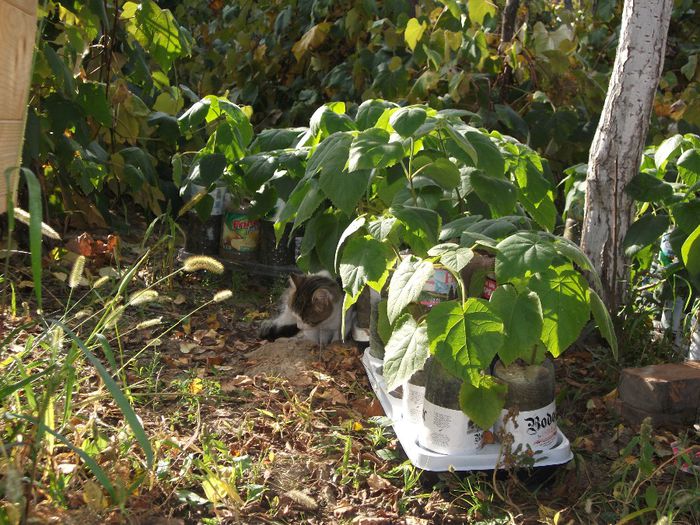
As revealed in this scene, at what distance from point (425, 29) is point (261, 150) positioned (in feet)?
4.30

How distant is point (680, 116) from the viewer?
138 inches

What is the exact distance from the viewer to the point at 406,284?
160cm

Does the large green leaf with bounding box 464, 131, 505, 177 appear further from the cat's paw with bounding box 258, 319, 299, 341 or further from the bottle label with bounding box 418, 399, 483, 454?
the cat's paw with bounding box 258, 319, 299, 341

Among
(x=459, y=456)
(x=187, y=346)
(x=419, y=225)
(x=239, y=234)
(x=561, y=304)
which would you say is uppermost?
(x=419, y=225)

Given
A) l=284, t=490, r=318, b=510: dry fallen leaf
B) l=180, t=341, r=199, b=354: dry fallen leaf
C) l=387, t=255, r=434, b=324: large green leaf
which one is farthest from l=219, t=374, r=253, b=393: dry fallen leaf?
l=387, t=255, r=434, b=324: large green leaf

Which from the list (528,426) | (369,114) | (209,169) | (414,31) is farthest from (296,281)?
(414,31)

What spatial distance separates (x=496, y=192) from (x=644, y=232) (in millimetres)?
580

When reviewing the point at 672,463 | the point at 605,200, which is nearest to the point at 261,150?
the point at 605,200

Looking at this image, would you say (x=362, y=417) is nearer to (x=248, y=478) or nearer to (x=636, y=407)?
(x=248, y=478)

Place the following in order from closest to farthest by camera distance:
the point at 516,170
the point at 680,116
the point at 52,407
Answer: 1. the point at 52,407
2. the point at 516,170
3. the point at 680,116

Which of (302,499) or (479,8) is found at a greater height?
(479,8)

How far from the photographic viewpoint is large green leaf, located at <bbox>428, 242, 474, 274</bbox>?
152cm

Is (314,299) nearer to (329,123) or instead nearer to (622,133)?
(329,123)

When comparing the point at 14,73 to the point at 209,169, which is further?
the point at 209,169
